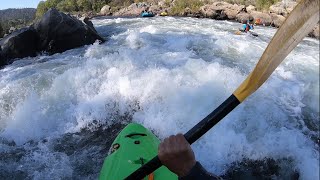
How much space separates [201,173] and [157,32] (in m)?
11.8

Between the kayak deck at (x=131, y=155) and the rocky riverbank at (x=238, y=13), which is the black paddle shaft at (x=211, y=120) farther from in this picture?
the rocky riverbank at (x=238, y=13)

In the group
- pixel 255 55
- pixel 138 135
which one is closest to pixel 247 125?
pixel 138 135

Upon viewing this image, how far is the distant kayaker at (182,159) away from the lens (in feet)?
3.75

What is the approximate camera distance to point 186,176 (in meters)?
1.14

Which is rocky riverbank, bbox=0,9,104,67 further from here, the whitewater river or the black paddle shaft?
the black paddle shaft

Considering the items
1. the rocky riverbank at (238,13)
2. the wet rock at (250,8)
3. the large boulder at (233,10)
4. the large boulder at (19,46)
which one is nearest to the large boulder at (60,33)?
the large boulder at (19,46)

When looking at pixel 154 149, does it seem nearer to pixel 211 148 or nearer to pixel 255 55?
pixel 211 148

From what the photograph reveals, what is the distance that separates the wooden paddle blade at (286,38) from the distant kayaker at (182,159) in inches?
11.3

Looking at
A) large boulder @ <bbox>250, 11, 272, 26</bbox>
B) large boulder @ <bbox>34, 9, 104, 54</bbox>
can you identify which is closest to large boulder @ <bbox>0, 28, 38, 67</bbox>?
large boulder @ <bbox>34, 9, 104, 54</bbox>

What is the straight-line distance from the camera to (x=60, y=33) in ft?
38.7

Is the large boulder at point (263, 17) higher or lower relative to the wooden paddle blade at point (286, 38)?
lower

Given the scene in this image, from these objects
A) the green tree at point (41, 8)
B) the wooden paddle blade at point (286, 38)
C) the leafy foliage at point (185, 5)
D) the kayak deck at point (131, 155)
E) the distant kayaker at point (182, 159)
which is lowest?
the green tree at point (41, 8)

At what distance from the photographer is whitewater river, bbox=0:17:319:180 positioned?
4.62 metres

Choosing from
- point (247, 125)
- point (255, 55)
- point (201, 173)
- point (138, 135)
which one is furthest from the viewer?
point (255, 55)
